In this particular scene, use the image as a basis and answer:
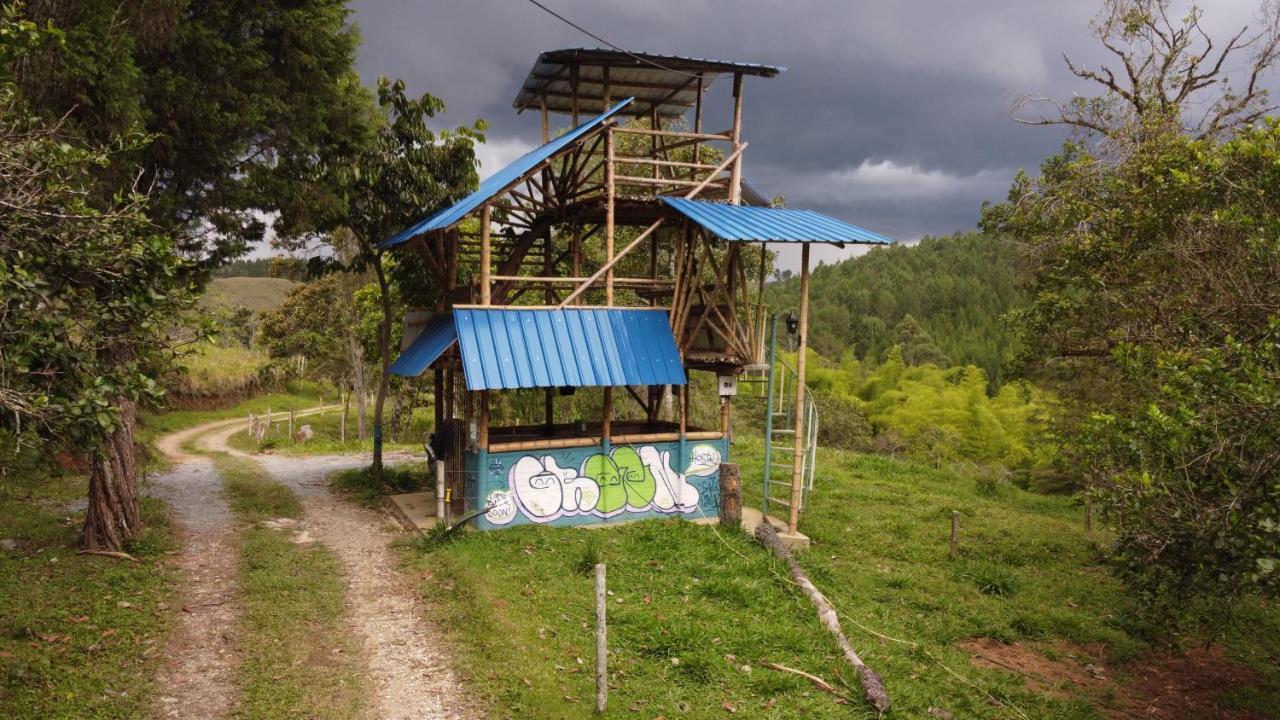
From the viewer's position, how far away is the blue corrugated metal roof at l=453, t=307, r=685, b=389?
45.6ft

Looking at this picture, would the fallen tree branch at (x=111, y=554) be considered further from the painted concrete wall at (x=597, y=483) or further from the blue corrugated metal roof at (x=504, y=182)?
the blue corrugated metal roof at (x=504, y=182)

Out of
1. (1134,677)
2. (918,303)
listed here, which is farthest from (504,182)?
(918,303)

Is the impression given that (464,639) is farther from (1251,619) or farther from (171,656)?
(1251,619)

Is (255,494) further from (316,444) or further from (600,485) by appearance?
(316,444)

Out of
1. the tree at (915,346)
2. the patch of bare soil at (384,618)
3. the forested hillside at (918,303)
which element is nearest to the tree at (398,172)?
the patch of bare soil at (384,618)

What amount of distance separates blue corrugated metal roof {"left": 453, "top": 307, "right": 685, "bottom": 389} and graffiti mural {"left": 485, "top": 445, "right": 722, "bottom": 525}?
1.64 metres

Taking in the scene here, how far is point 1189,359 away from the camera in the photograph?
927 cm

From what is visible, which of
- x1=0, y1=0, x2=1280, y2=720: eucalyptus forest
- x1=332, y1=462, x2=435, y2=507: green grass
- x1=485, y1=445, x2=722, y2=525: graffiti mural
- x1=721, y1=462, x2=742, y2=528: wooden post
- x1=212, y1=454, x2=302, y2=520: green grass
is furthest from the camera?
x1=332, y1=462, x2=435, y2=507: green grass

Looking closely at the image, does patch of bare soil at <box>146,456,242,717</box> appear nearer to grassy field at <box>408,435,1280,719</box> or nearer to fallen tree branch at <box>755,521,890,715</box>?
grassy field at <box>408,435,1280,719</box>

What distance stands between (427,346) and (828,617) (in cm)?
936

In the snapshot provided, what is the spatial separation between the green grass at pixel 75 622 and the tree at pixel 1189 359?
10.7 meters

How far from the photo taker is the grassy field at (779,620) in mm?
9039

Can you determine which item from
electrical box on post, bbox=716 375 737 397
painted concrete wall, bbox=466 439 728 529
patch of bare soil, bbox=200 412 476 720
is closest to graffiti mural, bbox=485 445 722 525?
painted concrete wall, bbox=466 439 728 529

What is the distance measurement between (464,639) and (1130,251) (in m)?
12.2
